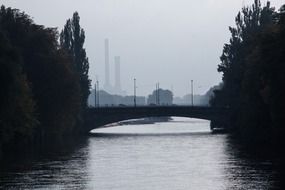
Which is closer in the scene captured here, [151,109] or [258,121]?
[258,121]

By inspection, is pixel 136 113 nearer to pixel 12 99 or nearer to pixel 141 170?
pixel 12 99

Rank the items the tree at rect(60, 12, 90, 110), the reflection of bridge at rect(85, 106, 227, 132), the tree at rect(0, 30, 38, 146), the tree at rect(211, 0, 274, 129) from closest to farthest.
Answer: the tree at rect(0, 30, 38, 146)
the tree at rect(211, 0, 274, 129)
the reflection of bridge at rect(85, 106, 227, 132)
the tree at rect(60, 12, 90, 110)

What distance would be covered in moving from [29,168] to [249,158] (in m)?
19.5

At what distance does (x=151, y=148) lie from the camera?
99.6 m

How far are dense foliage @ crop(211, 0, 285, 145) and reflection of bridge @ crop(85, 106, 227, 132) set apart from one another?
259 cm

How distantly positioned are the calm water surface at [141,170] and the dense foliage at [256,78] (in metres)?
4.55

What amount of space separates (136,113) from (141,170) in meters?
79.0

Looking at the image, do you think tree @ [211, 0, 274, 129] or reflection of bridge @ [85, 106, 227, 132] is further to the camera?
reflection of bridge @ [85, 106, 227, 132]

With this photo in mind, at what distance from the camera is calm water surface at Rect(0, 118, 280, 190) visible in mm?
58031

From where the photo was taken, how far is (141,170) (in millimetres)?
68625

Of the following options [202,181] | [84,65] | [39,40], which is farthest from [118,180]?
[84,65]

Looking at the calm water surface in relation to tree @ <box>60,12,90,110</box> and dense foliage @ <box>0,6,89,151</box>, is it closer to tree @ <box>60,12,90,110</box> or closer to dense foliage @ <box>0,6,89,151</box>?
dense foliage @ <box>0,6,89,151</box>

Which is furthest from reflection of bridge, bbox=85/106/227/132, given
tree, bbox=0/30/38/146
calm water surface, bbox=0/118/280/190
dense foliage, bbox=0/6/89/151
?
tree, bbox=0/30/38/146

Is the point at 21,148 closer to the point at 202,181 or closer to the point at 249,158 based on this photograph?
the point at 249,158
